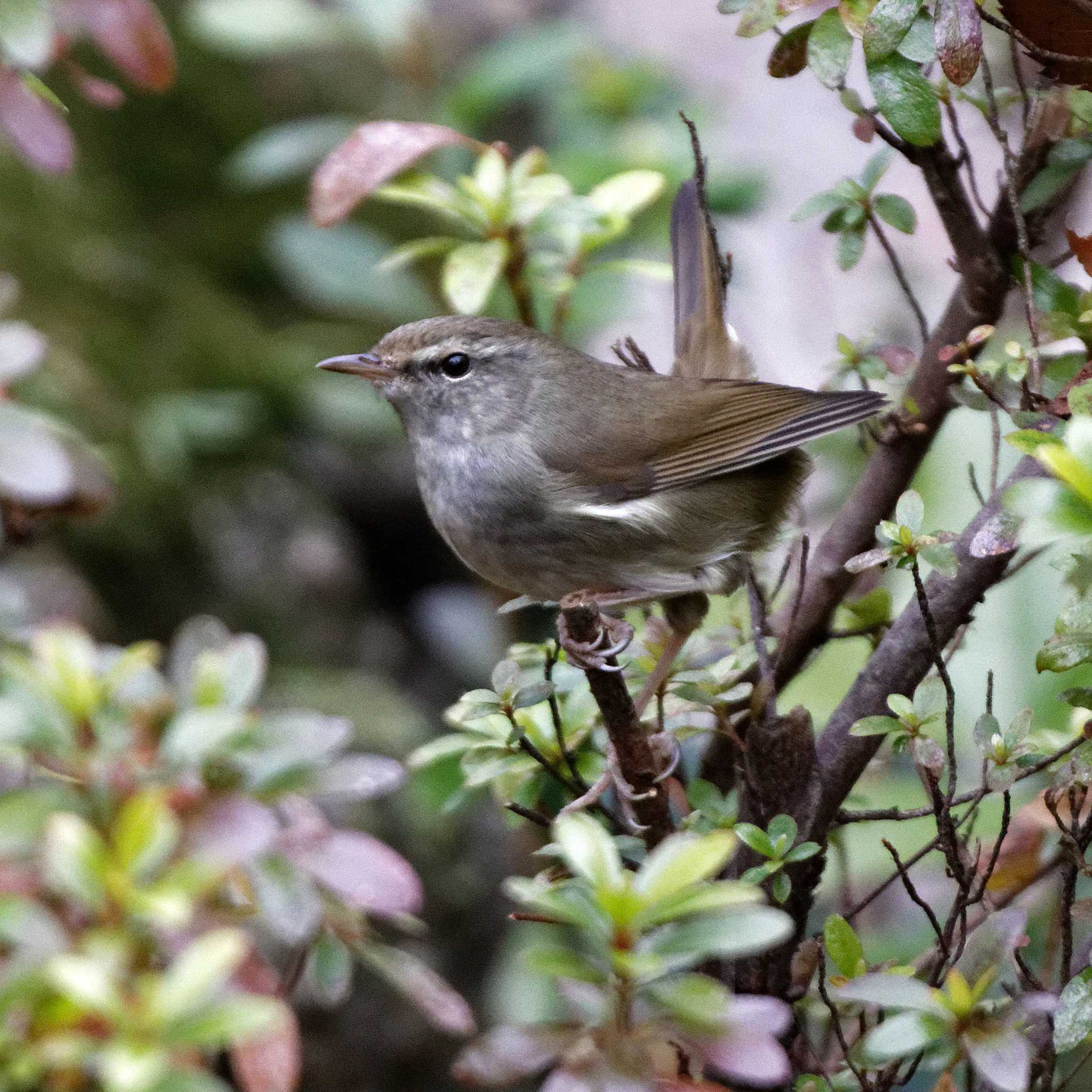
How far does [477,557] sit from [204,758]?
136 centimetres

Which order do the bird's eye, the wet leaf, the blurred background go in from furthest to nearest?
1. the blurred background
2. the bird's eye
3. the wet leaf

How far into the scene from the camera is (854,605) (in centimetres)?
197

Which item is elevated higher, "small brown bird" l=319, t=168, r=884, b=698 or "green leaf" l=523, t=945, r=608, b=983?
"green leaf" l=523, t=945, r=608, b=983

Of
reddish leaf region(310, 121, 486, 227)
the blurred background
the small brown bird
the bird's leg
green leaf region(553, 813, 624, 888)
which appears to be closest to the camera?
green leaf region(553, 813, 624, 888)

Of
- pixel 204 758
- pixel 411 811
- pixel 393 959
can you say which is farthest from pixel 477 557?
pixel 411 811

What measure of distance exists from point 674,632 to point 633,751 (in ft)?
1.54

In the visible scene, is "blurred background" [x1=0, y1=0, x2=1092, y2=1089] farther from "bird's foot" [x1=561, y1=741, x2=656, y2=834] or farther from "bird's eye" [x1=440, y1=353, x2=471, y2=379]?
"bird's foot" [x1=561, y1=741, x2=656, y2=834]

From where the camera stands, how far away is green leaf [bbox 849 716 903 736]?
1549 mm

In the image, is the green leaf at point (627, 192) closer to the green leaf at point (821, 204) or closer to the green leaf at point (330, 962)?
the green leaf at point (821, 204)

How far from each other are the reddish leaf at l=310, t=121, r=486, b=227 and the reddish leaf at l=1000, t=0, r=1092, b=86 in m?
0.82

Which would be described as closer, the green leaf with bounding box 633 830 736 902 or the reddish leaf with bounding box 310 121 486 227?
the green leaf with bounding box 633 830 736 902

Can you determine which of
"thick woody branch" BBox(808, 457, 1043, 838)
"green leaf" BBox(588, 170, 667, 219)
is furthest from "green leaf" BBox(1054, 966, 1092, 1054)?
"green leaf" BBox(588, 170, 667, 219)

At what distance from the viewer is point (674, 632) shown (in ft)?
7.06

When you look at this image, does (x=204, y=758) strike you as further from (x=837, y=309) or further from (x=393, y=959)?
(x=837, y=309)
